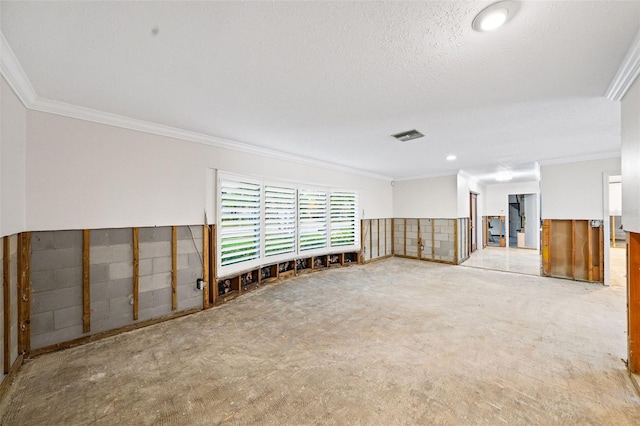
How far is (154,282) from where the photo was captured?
125 inches

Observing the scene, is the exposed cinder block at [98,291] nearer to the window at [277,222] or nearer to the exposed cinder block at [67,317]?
the exposed cinder block at [67,317]

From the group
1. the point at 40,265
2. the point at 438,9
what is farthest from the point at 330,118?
the point at 40,265

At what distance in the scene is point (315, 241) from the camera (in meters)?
5.70

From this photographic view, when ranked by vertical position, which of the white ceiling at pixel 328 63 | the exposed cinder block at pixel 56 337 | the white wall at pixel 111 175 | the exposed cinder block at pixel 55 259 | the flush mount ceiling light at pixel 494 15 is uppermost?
the white ceiling at pixel 328 63

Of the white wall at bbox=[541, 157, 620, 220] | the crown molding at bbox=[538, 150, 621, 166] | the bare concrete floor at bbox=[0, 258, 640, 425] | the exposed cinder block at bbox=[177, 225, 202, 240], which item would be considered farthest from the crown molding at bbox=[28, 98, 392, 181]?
the white wall at bbox=[541, 157, 620, 220]

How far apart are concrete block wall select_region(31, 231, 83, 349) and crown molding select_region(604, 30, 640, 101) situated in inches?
195

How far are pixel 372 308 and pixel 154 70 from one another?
11.9 feet

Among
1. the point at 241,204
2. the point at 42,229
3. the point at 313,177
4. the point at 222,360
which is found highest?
the point at 313,177

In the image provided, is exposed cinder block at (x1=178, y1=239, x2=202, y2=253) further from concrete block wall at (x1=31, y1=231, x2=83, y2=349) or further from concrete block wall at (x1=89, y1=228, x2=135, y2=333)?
concrete block wall at (x1=31, y1=231, x2=83, y2=349)

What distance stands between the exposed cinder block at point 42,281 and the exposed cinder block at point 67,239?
0.90 feet

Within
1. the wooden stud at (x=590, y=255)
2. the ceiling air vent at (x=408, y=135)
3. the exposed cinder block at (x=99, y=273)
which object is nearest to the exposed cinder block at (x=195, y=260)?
the exposed cinder block at (x=99, y=273)

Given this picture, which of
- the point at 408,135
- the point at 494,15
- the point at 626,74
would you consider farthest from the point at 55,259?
the point at 626,74

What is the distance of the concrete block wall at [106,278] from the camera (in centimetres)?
253

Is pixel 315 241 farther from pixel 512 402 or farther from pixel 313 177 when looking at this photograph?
pixel 512 402
